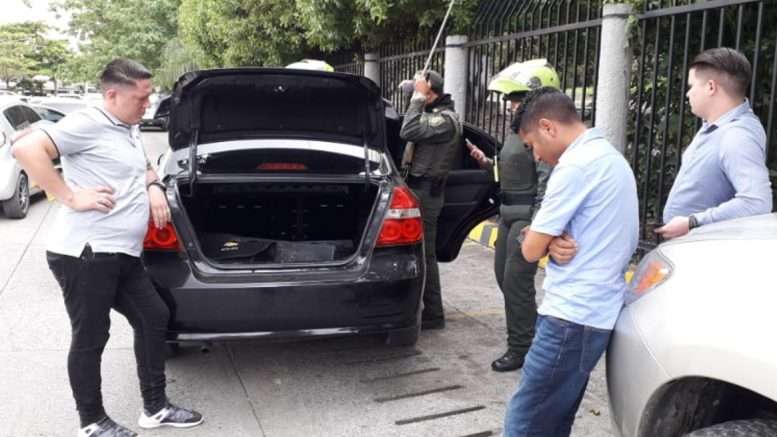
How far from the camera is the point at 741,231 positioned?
2096mm

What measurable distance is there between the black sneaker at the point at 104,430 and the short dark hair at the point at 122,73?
4.92ft

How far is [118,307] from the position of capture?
10.5 feet

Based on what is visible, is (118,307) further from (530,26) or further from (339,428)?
(530,26)

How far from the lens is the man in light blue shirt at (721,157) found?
2.81 metres

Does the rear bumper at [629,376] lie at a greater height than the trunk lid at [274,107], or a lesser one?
lesser

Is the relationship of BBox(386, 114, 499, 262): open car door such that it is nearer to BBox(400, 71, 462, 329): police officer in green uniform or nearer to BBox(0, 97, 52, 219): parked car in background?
BBox(400, 71, 462, 329): police officer in green uniform

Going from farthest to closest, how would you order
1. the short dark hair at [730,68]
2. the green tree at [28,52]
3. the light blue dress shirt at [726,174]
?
the green tree at [28,52], the short dark hair at [730,68], the light blue dress shirt at [726,174]

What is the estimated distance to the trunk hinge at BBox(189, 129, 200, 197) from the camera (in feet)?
12.6

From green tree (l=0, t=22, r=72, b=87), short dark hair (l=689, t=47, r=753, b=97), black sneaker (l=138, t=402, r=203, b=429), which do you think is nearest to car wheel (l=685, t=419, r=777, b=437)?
short dark hair (l=689, t=47, r=753, b=97)

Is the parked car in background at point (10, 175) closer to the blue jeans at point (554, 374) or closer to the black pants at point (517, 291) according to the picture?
the black pants at point (517, 291)

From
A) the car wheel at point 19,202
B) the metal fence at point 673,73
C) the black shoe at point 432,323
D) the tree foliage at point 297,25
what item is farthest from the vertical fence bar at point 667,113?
the car wheel at point 19,202

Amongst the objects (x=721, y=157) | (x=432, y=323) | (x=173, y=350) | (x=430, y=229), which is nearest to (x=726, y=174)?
(x=721, y=157)

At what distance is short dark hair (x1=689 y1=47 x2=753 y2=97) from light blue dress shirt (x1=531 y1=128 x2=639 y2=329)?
95cm

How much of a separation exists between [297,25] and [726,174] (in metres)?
10.7
